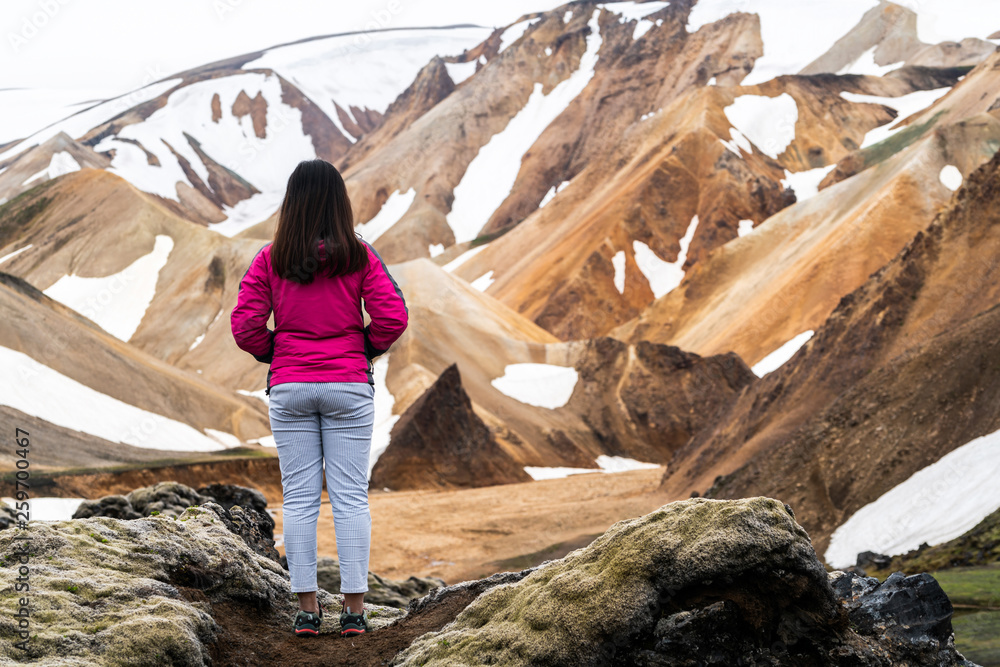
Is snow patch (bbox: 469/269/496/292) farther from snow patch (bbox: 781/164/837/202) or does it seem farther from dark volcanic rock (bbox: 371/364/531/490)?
dark volcanic rock (bbox: 371/364/531/490)

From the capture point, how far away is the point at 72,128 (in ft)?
471

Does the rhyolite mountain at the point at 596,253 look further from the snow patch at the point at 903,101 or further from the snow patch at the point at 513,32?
the snow patch at the point at 513,32

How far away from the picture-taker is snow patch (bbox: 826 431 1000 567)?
12.4 m

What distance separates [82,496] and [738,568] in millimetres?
20912

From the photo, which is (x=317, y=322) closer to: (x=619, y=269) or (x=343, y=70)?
(x=619, y=269)

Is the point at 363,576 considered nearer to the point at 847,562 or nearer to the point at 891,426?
the point at 847,562

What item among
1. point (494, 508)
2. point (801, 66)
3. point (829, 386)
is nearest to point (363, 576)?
point (829, 386)

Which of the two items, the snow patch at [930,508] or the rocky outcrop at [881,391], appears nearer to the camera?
the snow patch at [930,508]

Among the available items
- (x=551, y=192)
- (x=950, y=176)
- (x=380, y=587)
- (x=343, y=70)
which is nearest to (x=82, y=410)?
(x=380, y=587)

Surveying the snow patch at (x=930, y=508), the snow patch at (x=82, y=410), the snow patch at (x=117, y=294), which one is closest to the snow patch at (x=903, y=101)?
the snow patch at (x=117, y=294)

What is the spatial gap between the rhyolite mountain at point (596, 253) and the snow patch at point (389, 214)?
347 millimetres

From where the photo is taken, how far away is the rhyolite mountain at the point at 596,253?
846 inches

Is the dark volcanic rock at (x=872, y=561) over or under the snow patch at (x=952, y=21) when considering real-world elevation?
under

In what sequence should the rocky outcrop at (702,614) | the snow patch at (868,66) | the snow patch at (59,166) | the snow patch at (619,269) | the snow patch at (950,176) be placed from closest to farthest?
the rocky outcrop at (702,614)
the snow patch at (950,176)
the snow patch at (619,269)
the snow patch at (59,166)
the snow patch at (868,66)
